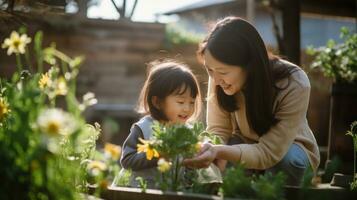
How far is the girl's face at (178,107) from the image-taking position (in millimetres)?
2488

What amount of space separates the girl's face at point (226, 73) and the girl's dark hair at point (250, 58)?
15 millimetres

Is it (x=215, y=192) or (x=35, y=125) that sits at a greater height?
(x=35, y=125)

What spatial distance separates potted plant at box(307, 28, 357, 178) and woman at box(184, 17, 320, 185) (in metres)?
Result: 1.44

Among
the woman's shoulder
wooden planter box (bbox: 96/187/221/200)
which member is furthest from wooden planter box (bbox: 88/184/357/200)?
the woman's shoulder

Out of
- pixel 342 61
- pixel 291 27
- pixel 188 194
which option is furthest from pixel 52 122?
pixel 291 27

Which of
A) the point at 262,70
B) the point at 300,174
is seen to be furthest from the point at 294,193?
the point at 300,174

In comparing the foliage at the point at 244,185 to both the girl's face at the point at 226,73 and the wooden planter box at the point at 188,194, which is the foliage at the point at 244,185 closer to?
the wooden planter box at the point at 188,194

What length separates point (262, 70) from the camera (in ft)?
7.63

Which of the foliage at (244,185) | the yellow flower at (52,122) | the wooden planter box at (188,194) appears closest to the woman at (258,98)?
the wooden planter box at (188,194)

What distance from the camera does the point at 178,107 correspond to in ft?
8.16

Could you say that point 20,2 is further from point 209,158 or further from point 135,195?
point 135,195

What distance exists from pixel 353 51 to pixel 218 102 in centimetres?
198

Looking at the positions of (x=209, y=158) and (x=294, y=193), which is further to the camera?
(x=209, y=158)

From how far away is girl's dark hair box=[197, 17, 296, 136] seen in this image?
228cm
